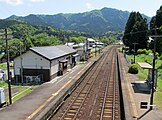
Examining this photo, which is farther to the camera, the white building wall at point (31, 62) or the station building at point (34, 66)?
the white building wall at point (31, 62)

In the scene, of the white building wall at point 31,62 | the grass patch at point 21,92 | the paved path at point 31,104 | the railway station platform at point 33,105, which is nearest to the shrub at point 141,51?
the white building wall at point 31,62

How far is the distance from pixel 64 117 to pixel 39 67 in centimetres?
1592

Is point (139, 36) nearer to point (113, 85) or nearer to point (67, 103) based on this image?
point (113, 85)

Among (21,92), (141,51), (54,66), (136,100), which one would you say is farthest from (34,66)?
(141,51)

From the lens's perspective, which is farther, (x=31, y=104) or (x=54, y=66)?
(x=54, y=66)

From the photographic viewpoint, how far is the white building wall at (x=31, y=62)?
3303 centimetres

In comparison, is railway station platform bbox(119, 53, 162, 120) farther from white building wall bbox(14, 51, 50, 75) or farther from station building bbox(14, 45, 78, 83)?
white building wall bbox(14, 51, 50, 75)

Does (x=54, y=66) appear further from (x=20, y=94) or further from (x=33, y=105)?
(x=33, y=105)

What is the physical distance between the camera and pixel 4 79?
109 feet

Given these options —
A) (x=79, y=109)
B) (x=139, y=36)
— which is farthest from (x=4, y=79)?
(x=139, y=36)

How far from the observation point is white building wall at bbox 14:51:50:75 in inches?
1300

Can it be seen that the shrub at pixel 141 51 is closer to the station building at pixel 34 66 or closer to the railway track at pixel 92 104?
the railway track at pixel 92 104

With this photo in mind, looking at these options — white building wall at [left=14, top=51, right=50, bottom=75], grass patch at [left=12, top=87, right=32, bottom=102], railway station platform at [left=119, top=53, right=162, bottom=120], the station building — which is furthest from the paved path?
railway station platform at [left=119, top=53, right=162, bottom=120]

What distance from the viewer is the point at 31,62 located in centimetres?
3338
